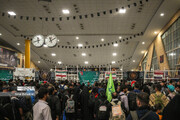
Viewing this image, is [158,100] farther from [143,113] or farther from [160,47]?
[160,47]

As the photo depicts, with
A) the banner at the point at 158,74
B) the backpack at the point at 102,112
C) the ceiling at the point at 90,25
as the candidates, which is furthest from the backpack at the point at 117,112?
the banner at the point at 158,74

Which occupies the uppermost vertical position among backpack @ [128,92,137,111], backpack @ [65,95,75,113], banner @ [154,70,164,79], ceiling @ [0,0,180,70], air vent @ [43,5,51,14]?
air vent @ [43,5,51,14]

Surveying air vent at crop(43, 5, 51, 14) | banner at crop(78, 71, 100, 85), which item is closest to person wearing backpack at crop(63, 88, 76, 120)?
banner at crop(78, 71, 100, 85)

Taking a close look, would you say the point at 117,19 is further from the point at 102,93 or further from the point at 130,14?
the point at 102,93

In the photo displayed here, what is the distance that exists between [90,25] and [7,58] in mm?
12546

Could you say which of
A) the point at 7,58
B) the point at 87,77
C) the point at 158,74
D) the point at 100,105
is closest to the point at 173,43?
the point at 158,74

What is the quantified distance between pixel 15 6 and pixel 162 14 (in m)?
10.7

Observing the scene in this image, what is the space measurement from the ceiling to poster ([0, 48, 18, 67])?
118 cm

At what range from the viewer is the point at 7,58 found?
21.7m

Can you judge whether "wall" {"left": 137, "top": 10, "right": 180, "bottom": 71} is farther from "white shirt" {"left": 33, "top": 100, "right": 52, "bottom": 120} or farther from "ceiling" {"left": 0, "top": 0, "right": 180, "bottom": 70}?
"white shirt" {"left": 33, "top": 100, "right": 52, "bottom": 120}

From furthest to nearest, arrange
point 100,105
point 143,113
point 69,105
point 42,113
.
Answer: point 69,105 → point 100,105 → point 42,113 → point 143,113

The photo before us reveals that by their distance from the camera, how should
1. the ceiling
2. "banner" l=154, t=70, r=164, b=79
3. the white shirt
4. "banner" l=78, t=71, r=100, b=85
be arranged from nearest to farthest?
the white shirt, "banner" l=78, t=71, r=100, b=85, "banner" l=154, t=70, r=164, b=79, the ceiling

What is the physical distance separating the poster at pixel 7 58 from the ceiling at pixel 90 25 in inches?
46.4

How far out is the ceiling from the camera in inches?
456
